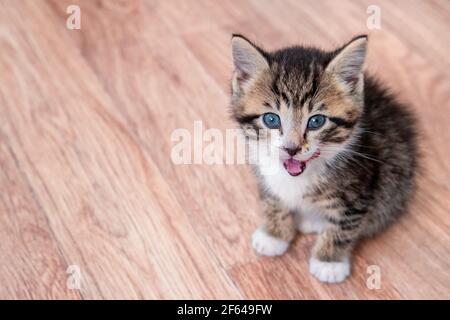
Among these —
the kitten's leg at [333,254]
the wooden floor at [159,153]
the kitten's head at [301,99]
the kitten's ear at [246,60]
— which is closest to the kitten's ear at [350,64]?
the kitten's head at [301,99]

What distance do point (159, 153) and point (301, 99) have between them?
0.60m

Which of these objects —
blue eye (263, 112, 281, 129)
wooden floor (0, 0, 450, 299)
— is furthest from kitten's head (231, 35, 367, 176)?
wooden floor (0, 0, 450, 299)

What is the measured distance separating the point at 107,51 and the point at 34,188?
66cm

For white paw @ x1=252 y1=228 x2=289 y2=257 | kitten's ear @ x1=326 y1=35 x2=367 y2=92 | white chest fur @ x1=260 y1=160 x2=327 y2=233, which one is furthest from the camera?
white paw @ x1=252 y1=228 x2=289 y2=257

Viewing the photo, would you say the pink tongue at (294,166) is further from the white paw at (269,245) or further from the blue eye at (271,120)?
the white paw at (269,245)

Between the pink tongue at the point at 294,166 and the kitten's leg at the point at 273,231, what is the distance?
15 centimetres

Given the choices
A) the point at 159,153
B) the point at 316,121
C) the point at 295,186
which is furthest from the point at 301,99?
the point at 159,153

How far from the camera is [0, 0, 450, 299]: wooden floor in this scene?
4.62 ft

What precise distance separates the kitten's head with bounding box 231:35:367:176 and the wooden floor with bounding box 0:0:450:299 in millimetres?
321

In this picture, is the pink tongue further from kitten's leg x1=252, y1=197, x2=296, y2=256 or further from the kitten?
kitten's leg x1=252, y1=197, x2=296, y2=256

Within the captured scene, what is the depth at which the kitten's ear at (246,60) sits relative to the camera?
125 cm
